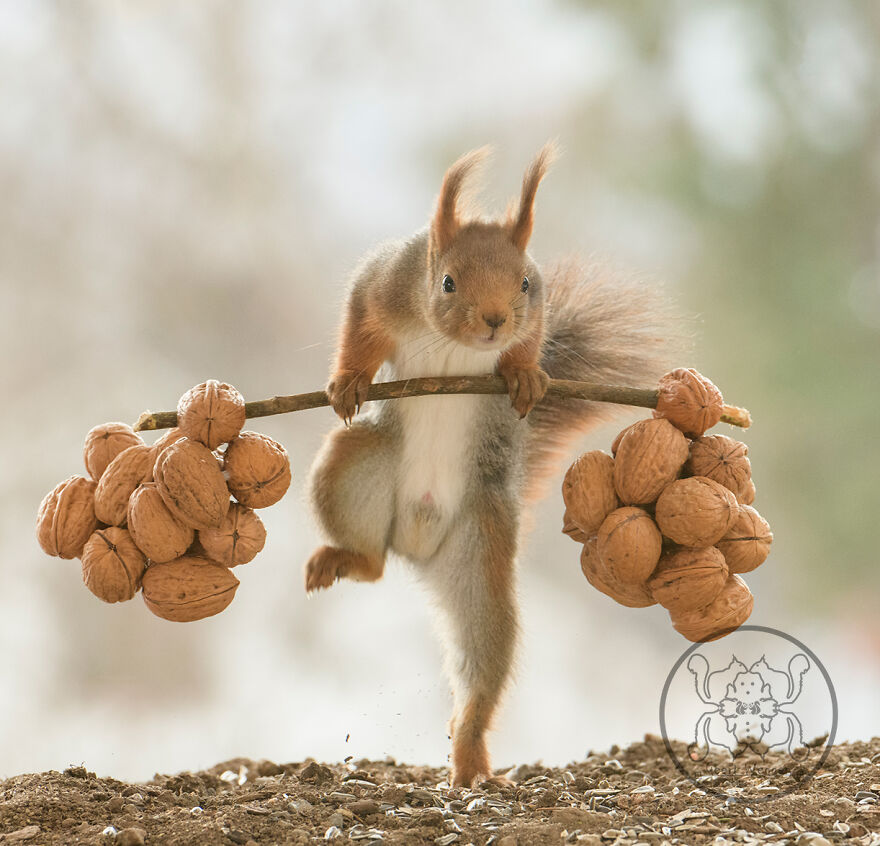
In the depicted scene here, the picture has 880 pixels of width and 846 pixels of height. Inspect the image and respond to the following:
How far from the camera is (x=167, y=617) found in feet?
5.07

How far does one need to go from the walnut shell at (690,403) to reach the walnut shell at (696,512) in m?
0.10

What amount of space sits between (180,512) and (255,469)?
11 cm

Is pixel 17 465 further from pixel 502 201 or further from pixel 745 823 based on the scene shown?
pixel 745 823

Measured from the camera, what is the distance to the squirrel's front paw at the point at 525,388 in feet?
5.51

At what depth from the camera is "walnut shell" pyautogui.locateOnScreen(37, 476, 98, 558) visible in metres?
1.55

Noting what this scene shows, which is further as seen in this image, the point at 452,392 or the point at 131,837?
the point at 452,392

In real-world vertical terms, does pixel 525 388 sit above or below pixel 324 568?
above

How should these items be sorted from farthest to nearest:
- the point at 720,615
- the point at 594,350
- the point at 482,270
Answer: the point at 594,350
the point at 482,270
the point at 720,615

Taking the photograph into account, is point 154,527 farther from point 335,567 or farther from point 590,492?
point 590,492

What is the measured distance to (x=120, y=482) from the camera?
1.55 m

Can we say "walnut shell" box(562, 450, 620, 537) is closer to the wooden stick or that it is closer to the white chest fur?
the wooden stick

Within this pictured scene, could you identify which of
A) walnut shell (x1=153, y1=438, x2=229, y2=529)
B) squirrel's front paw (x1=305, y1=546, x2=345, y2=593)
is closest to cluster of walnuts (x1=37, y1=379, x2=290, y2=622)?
walnut shell (x1=153, y1=438, x2=229, y2=529)

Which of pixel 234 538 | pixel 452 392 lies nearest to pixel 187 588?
pixel 234 538

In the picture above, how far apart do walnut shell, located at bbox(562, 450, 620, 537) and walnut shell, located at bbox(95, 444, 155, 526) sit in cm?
59
